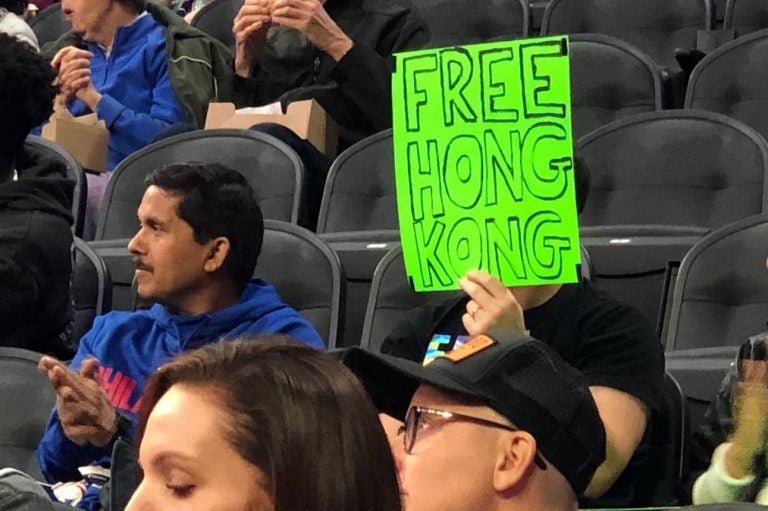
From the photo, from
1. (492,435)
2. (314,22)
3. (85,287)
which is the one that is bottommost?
(85,287)

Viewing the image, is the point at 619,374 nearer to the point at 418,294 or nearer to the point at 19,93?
the point at 418,294

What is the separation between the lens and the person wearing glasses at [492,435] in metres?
1.65

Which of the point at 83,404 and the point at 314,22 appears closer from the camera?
the point at 83,404

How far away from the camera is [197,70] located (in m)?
4.78

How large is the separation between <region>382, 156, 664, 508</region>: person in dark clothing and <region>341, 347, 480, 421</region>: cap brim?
48cm

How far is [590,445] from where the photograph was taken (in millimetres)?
1688

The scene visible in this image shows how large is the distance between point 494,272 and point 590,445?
743 mm

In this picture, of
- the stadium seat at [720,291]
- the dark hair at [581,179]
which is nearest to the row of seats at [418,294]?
the stadium seat at [720,291]

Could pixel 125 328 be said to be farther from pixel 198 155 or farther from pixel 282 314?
pixel 198 155

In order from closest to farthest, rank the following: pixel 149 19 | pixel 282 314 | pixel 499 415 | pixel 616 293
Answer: pixel 499 415 < pixel 282 314 < pixel 616 293 < pixel 149 19

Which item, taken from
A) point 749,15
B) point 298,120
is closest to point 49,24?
point 298,120

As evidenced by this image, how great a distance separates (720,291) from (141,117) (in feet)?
7.35

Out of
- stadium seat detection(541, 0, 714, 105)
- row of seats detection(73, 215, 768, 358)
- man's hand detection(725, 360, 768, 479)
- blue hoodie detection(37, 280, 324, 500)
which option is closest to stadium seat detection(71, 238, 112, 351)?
row of seats detection(73, 215, 768, 358)

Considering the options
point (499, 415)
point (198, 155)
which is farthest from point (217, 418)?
point (198, 155)
